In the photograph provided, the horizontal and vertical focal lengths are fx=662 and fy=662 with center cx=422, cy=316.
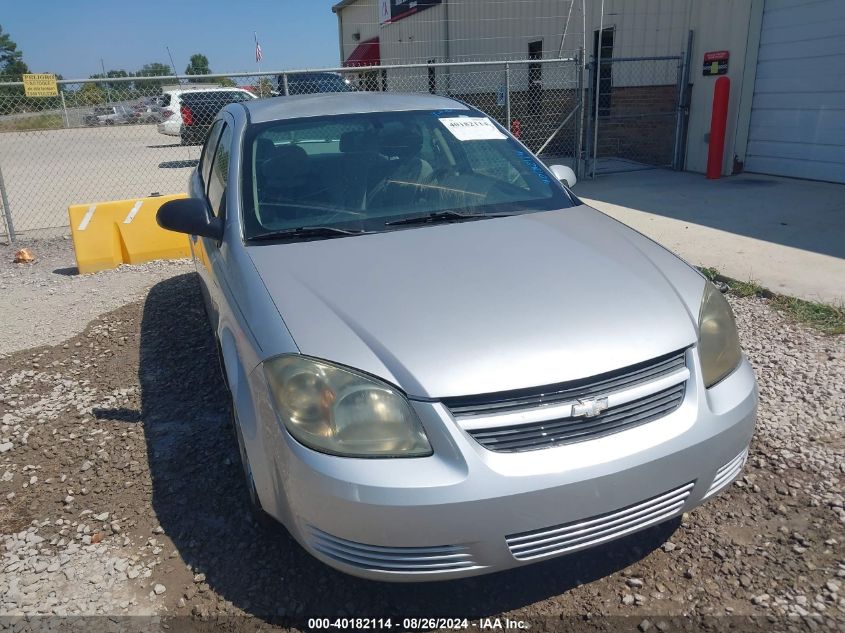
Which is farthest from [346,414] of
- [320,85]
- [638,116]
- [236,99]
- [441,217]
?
[236,99]

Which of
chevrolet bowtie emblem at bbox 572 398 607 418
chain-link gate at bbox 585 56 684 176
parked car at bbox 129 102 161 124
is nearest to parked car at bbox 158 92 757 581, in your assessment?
chevrolet bowtie emblem at bbox 572 398 607 418

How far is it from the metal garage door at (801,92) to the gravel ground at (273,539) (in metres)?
6.06

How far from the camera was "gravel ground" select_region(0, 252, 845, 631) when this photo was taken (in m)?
2.35

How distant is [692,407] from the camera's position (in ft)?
7.15

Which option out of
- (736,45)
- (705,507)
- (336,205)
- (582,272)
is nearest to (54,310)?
(336,205)

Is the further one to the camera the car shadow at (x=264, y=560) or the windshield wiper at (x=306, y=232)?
the windshield wiper at (x=306, y=232)

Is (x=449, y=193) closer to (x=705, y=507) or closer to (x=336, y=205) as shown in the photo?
(x=336, y=205)

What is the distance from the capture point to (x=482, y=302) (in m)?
2.31

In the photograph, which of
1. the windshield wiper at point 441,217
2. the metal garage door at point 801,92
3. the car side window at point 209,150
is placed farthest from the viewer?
the metal garage door at point 801,92

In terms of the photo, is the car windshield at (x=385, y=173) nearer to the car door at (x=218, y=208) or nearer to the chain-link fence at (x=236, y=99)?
the car door at (x=218, y=208)

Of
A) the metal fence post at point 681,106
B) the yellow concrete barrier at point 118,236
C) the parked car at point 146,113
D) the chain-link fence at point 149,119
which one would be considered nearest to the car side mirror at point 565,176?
the yellow concrete barrier at point 118,236

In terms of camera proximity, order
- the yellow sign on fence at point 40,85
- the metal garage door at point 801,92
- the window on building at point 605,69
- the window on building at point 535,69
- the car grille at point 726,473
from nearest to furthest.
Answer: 1. the car grille at point 726,473
2. the yellow sign on fence at point 40,85
3. the metal garage door at point 801,92
4. the window on building at point 605,69
5. the window on building at point 535,69

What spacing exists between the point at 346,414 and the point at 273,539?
38.9 inches

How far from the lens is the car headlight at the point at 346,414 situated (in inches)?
78.0
